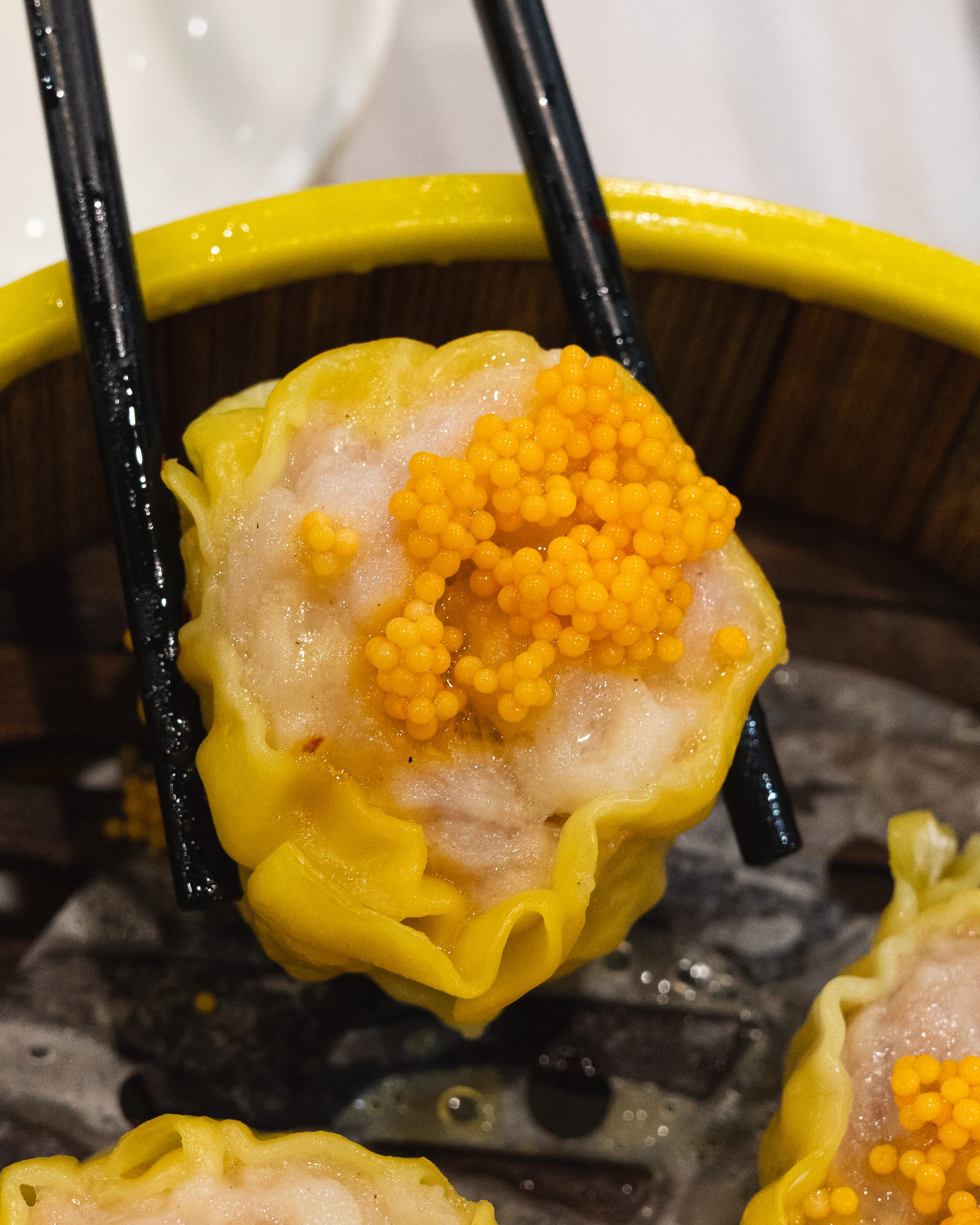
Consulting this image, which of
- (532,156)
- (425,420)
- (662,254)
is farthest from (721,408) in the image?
(425,420)

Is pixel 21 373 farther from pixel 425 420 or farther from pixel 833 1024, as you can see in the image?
pixel 833 1024

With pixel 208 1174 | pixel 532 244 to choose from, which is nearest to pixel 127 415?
pixel 532 244

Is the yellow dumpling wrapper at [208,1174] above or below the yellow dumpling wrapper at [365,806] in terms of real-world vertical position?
below

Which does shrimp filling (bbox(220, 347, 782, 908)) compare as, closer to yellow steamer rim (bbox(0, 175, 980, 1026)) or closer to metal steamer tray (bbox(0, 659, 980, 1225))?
yellow steamer rim (bbox(0, 175, 980, 1026))

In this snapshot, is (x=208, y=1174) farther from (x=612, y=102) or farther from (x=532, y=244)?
(x=612, y=102)

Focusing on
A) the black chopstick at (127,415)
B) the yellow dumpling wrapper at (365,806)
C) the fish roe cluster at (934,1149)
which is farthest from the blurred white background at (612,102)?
the fish roe cluster at (934,1149)

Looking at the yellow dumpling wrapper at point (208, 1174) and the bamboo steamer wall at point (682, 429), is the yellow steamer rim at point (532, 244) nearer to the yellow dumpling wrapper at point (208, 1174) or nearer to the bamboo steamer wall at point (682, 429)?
the bamboo steamer wall at point (682, 429)
